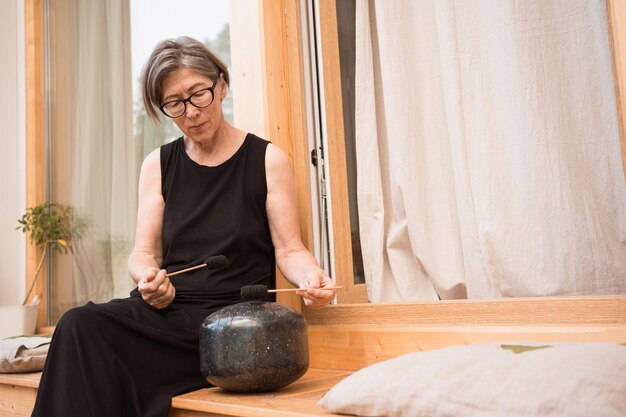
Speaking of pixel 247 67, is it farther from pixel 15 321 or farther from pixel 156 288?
pixel 15 321

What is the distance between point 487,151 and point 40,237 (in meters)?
2.32

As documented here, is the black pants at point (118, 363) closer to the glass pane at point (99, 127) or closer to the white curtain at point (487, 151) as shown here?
the white curtain at point (487, 151)

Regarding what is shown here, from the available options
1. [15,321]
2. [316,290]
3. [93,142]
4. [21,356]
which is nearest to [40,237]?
[15,321]

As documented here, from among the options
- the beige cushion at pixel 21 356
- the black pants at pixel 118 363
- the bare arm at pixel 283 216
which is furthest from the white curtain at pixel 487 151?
the beige cushion at pixel 21 356

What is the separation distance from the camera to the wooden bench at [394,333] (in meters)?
1.35

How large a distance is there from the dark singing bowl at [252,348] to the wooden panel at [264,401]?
0.03 meters

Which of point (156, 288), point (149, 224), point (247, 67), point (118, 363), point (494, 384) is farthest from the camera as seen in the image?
point (247, 67)

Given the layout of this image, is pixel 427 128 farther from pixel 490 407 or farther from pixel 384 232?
pixel 490 407

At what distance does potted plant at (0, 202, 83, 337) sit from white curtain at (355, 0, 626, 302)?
1.89 meters

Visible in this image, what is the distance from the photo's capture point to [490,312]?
154cm

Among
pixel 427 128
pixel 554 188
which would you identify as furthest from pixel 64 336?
pixel 554 188

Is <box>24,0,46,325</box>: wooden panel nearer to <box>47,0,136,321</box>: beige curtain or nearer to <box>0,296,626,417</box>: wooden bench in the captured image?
<box>47,0,136,321</box>: beige curtain

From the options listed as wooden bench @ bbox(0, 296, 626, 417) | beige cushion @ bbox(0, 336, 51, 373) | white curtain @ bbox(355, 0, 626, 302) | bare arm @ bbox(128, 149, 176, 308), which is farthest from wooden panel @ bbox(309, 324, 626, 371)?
beige cushion @ bbox(0, 336, 51, 373)

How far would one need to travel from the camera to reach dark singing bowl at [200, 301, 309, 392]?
4.65 ft
